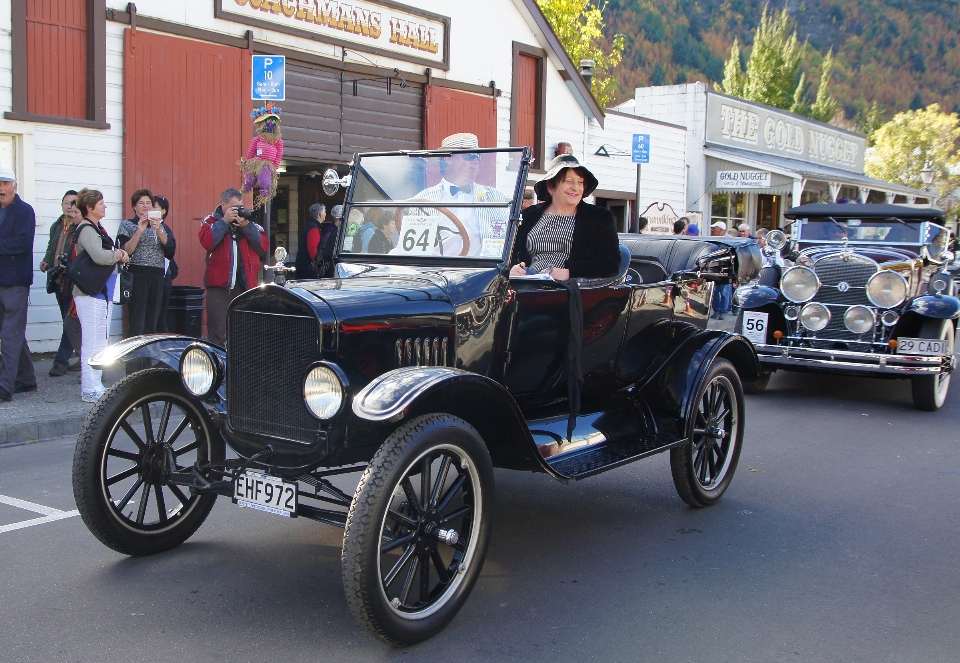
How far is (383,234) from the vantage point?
487 cm

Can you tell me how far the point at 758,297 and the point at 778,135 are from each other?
20939 mm

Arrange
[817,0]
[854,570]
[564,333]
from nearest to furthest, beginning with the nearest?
[854,570] < [564,333] < [817,0]

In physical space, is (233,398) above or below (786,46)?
below

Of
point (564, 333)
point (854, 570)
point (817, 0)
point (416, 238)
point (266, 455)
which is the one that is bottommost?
point (854, 570)

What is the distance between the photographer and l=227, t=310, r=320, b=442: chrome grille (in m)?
3.67

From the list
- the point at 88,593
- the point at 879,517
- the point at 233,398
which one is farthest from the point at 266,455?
the point at 879,517

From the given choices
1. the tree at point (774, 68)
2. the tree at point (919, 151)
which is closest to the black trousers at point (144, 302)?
the tree at point (919, 151)

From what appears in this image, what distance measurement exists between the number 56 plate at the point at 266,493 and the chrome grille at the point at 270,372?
0.70 ft

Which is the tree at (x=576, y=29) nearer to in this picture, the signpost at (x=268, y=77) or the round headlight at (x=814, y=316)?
the signpost at (x=268, y=77)

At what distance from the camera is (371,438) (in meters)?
3.83

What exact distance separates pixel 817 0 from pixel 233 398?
12863 cm

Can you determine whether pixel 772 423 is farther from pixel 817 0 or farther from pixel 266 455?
pixel 817 0

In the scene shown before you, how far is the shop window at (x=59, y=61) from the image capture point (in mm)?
9352

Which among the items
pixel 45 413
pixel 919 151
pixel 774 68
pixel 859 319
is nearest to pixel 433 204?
pixel 45 413
